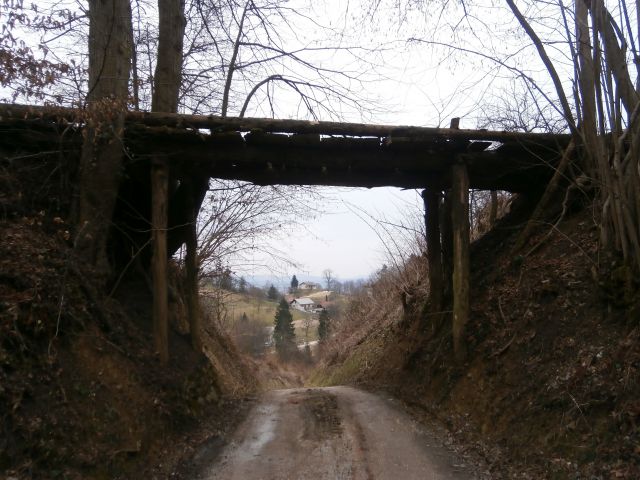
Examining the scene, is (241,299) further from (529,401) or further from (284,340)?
(284,340)

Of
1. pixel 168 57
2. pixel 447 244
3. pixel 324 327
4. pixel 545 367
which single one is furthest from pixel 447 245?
pixel 324 327

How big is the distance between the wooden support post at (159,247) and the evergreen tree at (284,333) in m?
45.3

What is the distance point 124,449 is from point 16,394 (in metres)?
1.22

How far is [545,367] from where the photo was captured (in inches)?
223

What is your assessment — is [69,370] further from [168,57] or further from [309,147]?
[168,57]

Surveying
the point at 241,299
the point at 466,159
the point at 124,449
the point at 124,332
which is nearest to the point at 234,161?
the point at 124,332

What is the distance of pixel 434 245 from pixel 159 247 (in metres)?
4.92

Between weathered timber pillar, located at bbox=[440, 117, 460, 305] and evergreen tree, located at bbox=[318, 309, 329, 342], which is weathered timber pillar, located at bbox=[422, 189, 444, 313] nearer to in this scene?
weathered timber pillar, located at bbox=[440, 117, 460, 305]

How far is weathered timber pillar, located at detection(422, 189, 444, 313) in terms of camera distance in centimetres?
943

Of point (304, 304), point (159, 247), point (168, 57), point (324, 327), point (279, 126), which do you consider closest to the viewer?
point (279, 126)

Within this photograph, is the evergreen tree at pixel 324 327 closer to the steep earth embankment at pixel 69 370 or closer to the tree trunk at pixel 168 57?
the tree trunk at pixel 168 57

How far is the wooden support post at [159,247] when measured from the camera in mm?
7203

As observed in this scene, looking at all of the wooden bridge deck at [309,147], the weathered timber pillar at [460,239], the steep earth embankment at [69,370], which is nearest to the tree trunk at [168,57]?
the wooden bridge deck at [309,147]

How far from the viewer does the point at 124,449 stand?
4.92m
